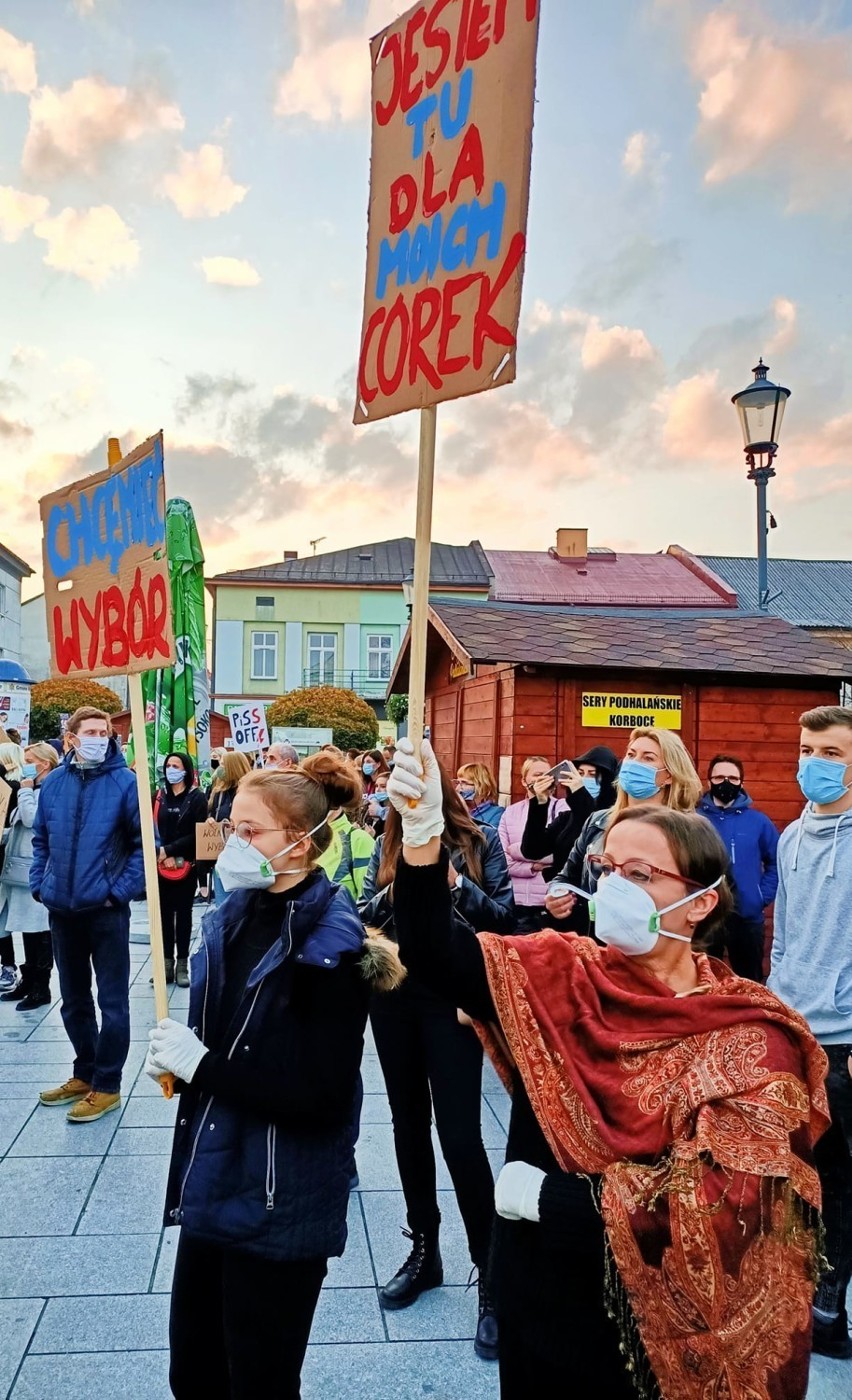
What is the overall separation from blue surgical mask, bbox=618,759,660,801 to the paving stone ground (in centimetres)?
197

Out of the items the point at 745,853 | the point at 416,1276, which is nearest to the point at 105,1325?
the point at 416,1276

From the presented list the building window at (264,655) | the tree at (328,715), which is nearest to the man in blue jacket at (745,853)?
the tree at (328,715)

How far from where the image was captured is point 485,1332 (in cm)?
314

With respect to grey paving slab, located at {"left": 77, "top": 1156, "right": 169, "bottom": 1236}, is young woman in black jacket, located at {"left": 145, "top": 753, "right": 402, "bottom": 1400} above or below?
above

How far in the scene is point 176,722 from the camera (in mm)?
11016

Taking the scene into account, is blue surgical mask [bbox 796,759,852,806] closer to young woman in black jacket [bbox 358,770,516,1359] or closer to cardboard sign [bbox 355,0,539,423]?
young woman in black jacket [bbox 358,770,516,1359]

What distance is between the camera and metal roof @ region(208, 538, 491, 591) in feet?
149

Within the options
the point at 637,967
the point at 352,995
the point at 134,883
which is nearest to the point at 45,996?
the point at 134,883

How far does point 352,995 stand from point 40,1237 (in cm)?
244

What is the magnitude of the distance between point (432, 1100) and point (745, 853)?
10.1 feet

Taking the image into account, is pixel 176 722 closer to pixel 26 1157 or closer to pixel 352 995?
pixel 26 1157

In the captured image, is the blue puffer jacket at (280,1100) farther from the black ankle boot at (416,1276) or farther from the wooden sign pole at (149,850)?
the black ankle boot at (416,1276)

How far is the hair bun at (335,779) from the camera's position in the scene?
3.03m

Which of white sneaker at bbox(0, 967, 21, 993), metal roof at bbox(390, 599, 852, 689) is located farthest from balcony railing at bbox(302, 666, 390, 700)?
white sneaker at bbox(0, 967, 21, 993)
